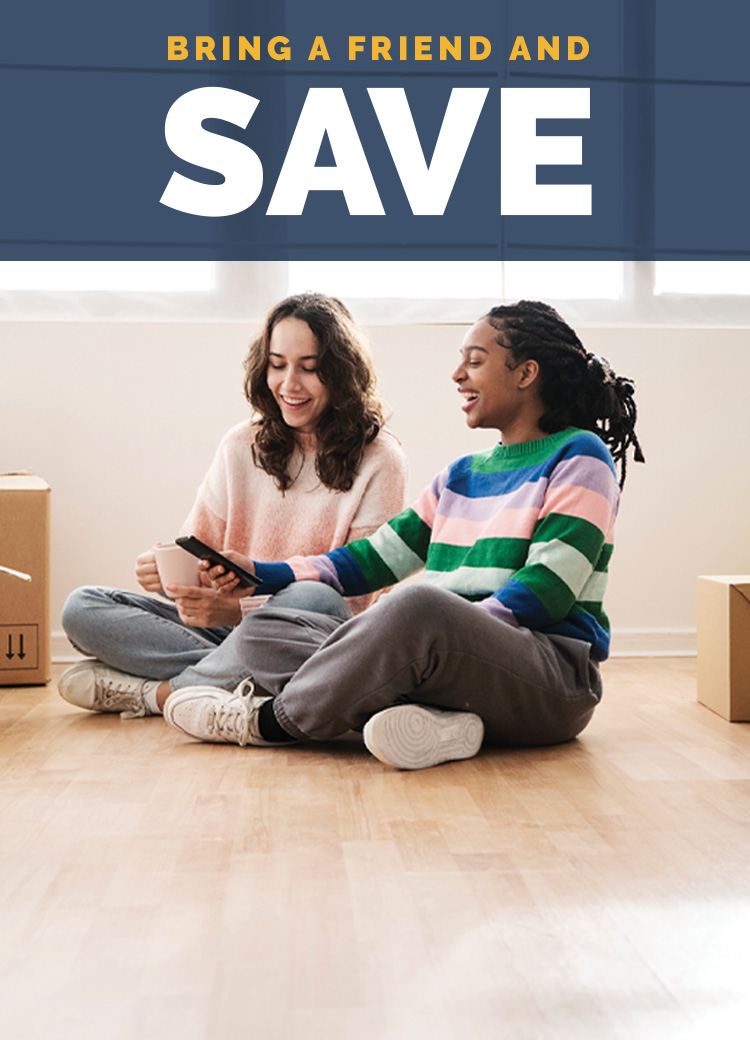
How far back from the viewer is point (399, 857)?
1.07 m

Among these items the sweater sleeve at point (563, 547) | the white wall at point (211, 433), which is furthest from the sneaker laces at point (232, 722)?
the white wall at point (211, 433)

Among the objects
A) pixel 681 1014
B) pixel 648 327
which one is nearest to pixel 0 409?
pixel 648 327

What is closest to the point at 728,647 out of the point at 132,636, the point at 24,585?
the point at 132,636

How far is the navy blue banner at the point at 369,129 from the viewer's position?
2.53 m

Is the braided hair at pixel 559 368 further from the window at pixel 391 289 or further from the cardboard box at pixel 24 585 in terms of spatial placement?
the cardboard box at pixel 24 585

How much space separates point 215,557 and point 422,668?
38cm

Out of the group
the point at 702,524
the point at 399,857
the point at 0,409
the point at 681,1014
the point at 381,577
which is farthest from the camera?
the point at 702,524

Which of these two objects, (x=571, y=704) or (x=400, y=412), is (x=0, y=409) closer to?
(x=400, y=412)

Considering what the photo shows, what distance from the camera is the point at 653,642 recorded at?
2.68 meters

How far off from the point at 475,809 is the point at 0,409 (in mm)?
1730

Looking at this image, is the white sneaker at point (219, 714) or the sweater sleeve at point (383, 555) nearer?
the white sneaker at point (219, 714)

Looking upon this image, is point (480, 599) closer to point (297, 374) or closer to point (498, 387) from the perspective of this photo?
point (498, 387)

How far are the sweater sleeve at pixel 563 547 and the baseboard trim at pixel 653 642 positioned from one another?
44.8 inches

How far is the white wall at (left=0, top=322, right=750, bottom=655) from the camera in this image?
8.33 feet
